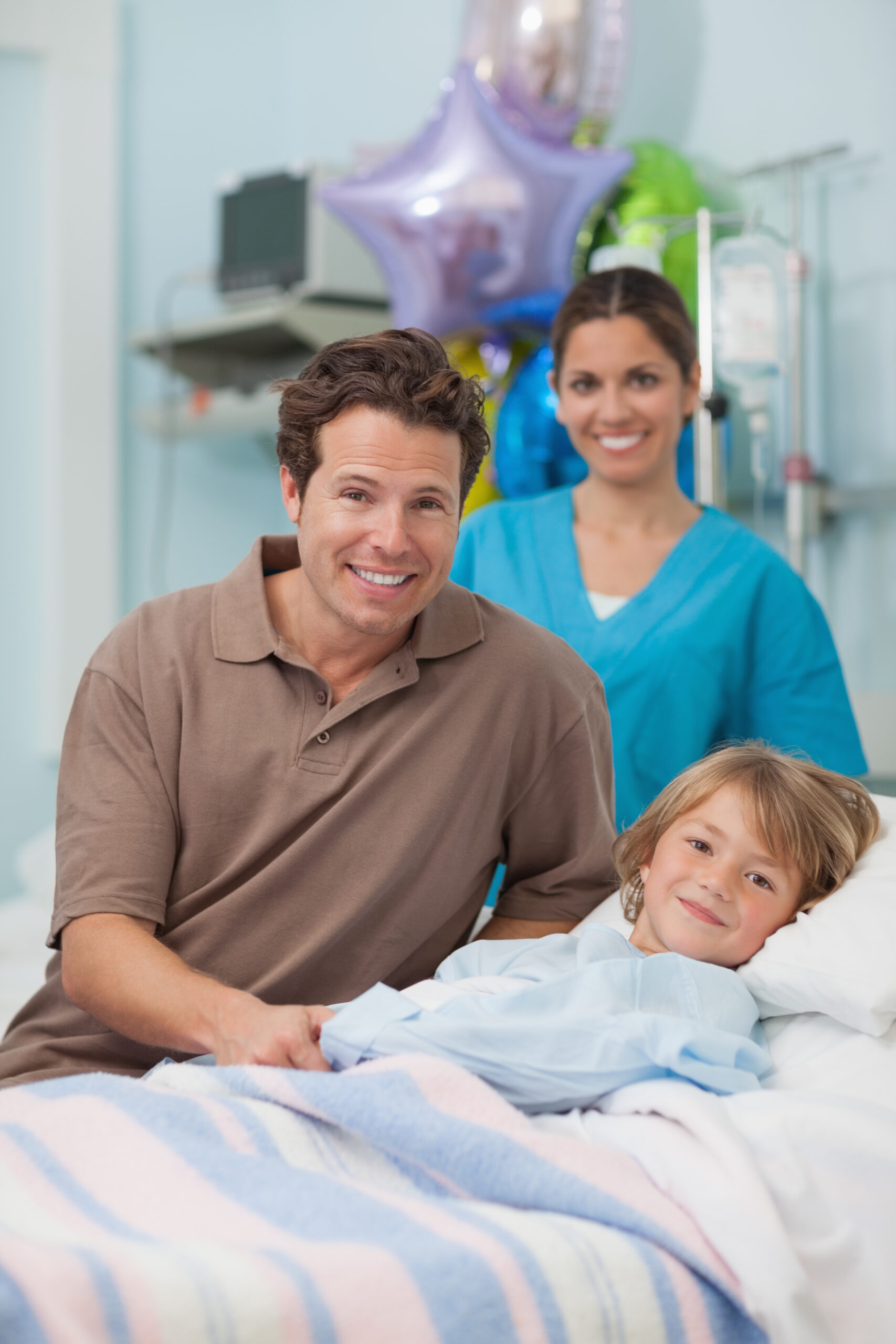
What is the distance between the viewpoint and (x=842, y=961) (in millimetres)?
1217

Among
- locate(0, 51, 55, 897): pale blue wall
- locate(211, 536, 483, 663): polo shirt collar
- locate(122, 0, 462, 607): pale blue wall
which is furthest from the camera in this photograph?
locate(122, 0, 462, 607): pale blue wall

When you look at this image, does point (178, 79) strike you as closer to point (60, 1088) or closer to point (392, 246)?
point (392, 246)

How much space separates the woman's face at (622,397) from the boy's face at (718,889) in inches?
30.4

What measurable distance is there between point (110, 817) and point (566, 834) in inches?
20.0

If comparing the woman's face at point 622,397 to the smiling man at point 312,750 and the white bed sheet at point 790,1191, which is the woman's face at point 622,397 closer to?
the smiling man at point 312,750

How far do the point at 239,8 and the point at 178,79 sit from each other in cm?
31

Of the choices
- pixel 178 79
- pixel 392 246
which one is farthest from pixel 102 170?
pixel 392 246

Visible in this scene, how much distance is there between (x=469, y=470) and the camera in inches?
56.8

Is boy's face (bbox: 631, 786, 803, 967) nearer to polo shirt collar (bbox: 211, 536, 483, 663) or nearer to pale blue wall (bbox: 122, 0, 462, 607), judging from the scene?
polo shirt collar (bbox: 211, 536, 483, 663)

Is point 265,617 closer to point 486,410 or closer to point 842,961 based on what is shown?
point 842,961

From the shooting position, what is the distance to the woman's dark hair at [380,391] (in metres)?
1.32

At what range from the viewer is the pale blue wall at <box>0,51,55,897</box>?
3674 mm

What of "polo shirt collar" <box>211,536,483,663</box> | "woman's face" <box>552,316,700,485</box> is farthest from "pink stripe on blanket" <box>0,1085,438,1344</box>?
"woman's face" <box>552,316,700,485</box>

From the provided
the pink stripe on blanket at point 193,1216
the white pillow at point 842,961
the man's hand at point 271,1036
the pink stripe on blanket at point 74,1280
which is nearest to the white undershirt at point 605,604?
the white pillow at point 842,961
